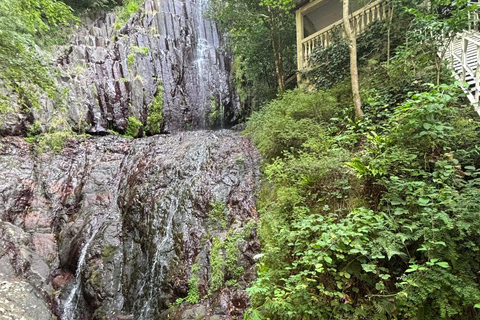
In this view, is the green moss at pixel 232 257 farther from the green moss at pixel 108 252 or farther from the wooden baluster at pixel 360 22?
the wooden baluster at pixel 360 22

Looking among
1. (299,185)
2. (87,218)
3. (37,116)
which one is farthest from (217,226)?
(37,116)

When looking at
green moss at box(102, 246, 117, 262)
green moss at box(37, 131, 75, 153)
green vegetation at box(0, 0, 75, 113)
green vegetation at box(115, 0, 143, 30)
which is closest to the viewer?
green vegetation at box(0, 0, 75, 113)

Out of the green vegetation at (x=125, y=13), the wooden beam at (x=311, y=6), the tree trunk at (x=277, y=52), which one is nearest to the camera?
the wooden beam at (x=311, y=6)

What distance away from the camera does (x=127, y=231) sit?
284 inches

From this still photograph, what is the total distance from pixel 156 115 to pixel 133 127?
1353 millimetres

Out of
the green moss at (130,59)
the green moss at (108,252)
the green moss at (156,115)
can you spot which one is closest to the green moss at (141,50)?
the green moss at (130,59)

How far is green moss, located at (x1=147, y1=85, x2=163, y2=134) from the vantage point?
1345cm

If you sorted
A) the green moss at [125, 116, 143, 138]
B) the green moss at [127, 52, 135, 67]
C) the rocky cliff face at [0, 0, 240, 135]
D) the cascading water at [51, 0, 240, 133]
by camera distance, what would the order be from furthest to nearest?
the green moss at [127, 52, 135, 67] → the green moss at [125, 116, 143, 138] → the cascading water at [51, 0, 240, 133] → the rocky cliff face at [0, 0, 240, 135]

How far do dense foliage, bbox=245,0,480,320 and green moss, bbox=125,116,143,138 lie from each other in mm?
9359

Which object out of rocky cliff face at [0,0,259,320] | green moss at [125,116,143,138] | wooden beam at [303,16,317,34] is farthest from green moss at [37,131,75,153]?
wooden beam at [303,16,317,34]

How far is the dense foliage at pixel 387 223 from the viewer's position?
2.84 metres

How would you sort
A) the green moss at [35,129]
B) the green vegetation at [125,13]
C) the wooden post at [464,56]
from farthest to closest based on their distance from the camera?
the green vegetation at [125,13], the green moss at [35,129], the wooden post at [464,56]

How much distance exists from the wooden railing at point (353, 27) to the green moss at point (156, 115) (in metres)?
7.62

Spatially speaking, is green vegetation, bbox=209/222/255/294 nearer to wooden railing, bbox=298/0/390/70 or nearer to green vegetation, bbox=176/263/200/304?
green vegetation, bbox=176/263/200/304
